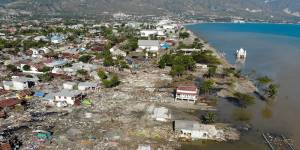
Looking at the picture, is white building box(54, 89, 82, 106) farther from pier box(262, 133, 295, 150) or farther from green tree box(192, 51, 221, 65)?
green tree box(192, 51, 221, 65)

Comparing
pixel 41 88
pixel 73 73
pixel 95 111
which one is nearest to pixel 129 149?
pixel 95 111

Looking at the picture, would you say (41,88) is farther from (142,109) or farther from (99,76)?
(142,109)

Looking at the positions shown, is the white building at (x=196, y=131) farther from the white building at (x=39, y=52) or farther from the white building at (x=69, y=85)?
the white building at (x=39, y=52)

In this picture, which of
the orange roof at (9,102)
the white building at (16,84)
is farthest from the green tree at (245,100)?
the white building at (16,84)

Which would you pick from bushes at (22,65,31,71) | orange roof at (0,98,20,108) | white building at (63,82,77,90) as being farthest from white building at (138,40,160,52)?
orange roof at (0,98,20,108)

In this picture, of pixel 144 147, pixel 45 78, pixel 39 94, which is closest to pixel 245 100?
pixel 144 147

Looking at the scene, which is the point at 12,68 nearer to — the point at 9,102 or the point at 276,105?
the point at 9,102
